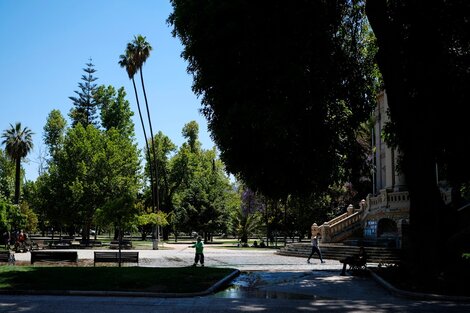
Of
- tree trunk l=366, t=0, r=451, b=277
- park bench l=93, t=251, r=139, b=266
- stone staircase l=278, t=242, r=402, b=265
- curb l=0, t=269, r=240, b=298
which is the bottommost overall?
stone staircase l=278, t=242, r=402, b=265

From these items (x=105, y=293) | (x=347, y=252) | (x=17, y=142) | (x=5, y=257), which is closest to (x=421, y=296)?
(x=105, y=293)

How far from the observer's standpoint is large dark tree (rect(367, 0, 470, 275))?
16391mm

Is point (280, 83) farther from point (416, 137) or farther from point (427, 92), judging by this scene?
point (427, 92)

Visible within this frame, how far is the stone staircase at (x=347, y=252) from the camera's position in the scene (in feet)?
89.7

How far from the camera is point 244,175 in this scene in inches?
840

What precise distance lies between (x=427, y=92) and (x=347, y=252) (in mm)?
15267

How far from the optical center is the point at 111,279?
16.0 metres

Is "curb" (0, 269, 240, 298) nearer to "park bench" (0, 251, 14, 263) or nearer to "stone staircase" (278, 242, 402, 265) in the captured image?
"park bench" (0, 251, 14, 263)

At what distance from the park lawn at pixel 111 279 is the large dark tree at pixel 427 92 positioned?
7.15 metres

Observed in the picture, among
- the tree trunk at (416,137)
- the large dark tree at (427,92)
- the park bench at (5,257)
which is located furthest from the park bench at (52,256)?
the large dark tree at (427,92)

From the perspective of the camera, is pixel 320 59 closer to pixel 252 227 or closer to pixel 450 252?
pixel 450 252

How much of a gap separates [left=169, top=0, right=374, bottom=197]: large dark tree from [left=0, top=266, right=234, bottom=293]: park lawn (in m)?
4.90

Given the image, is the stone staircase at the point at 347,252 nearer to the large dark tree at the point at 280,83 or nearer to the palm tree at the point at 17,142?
the large dark tree at the point at 280,83

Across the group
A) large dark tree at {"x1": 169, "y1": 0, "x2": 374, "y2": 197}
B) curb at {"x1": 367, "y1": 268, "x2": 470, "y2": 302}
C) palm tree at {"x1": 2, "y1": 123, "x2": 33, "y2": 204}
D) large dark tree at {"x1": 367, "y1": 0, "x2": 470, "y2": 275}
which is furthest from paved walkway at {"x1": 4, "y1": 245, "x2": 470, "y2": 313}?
palm tree at {"x1": 2, "y1": 123, "x2": 33, "y2": 204}
